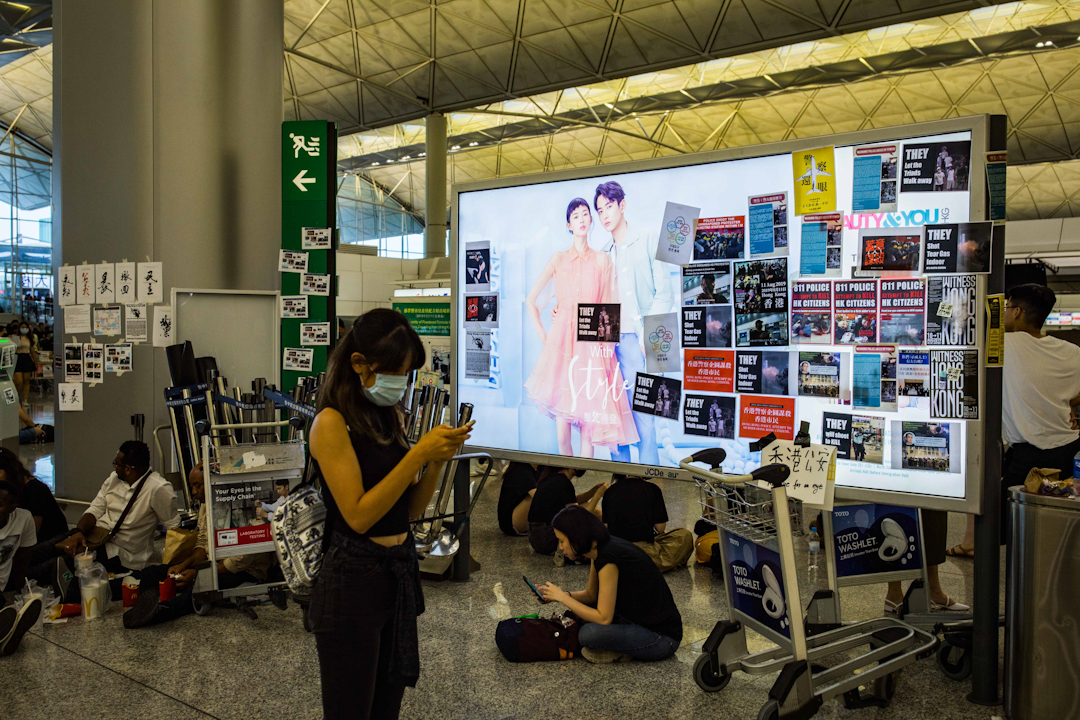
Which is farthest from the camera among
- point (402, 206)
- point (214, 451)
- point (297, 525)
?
point (402, 206)

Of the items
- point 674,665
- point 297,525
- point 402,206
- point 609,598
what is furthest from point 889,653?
point 402,206

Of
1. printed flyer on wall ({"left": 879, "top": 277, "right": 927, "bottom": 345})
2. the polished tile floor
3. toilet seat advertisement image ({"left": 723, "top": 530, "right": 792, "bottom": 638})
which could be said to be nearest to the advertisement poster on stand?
toilet seat advertisement image ({"left": 723, "top": 530, "right": 792, "bottom": 638})

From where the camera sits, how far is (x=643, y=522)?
17.3ft

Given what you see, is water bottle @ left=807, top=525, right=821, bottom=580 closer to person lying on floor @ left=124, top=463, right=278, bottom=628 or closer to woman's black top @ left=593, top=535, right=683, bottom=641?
woman's black top @ left=593, top=535, right=683, bottom=641

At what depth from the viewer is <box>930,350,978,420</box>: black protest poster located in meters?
3.27

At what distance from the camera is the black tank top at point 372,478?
2.11 meters

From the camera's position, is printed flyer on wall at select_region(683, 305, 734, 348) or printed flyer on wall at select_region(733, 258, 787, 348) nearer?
printed flyer on wall at select_region(733, 258, 787, 348)

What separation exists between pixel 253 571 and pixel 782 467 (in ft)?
11.6

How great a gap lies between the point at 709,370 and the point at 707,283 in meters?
0.46

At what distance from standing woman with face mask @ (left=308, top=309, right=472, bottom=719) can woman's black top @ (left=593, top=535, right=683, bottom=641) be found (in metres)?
1.62

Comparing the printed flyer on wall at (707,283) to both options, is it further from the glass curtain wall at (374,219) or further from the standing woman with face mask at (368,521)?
the glass curtain wall at (374,219)

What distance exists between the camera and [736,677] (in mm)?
3568

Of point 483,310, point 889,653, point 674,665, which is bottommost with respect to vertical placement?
point 674,665

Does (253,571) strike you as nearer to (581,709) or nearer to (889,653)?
(581,709)
